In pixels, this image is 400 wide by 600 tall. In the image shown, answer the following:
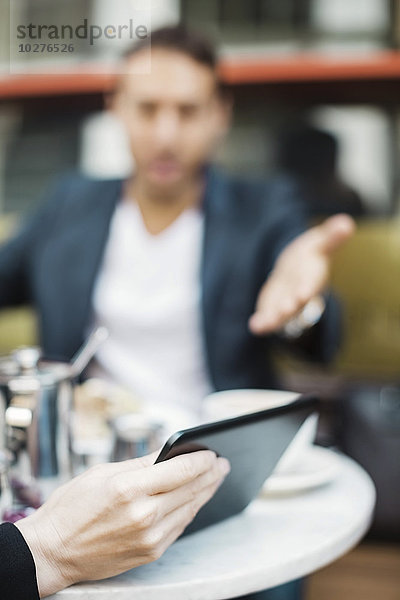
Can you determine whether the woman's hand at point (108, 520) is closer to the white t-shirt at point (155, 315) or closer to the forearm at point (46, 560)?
the forearm at point (46, 560)

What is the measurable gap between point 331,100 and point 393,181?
1.35 ft

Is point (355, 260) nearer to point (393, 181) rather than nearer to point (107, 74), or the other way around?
point (393, 181)

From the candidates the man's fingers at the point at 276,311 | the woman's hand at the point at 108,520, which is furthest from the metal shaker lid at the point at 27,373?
the man's fingers at the point at 276,311

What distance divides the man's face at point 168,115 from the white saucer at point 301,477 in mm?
923

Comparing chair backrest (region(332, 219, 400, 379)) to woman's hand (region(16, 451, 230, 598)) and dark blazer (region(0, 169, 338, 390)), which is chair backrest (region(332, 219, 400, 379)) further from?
woman's hand (region(16, 451, 230, 598))

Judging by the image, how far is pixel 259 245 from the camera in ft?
5.39

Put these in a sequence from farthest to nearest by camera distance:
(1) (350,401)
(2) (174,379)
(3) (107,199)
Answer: (1) (350,401), (3) (107,199), (2) (174,379)

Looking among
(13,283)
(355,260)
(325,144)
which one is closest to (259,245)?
(13,283)

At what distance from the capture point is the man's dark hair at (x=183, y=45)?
163cm

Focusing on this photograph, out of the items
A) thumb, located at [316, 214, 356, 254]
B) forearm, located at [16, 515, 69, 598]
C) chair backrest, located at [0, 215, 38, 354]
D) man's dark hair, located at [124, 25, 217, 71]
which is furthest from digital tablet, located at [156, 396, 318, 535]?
chair backrest, located at [0, 215, 38, 354]

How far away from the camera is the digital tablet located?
2.14 feet

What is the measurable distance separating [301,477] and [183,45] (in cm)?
112

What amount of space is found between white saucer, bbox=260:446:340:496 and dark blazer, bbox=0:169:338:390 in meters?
0.56

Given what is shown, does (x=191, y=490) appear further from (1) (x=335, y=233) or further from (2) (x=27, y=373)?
(1) (x=335, y=233)
